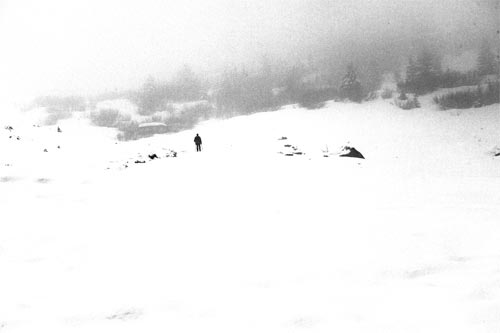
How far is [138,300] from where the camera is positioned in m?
3.35

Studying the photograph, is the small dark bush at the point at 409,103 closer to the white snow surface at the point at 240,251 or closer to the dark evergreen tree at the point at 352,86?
the dark evergreen tree at the point at 352,86

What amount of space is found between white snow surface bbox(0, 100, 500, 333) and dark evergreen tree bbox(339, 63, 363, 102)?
139 feet

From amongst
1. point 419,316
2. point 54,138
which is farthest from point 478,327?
point 54,138

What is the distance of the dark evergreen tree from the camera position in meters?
50.8

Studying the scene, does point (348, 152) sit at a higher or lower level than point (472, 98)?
lower

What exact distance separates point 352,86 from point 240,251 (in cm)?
5138

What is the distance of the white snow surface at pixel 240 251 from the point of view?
9.89ft

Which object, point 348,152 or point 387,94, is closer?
point 348,152

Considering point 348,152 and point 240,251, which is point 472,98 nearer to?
point 348,152

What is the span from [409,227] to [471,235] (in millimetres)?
898

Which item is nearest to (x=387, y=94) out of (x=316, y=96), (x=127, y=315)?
(x=316, y=96)

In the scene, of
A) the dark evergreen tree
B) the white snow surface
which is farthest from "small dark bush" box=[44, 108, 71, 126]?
the white snow surface

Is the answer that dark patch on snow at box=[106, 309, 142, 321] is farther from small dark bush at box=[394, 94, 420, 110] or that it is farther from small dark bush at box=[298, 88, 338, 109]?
small dark bush at box=[298, 88, 338, 109]

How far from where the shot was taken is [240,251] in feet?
15.0
